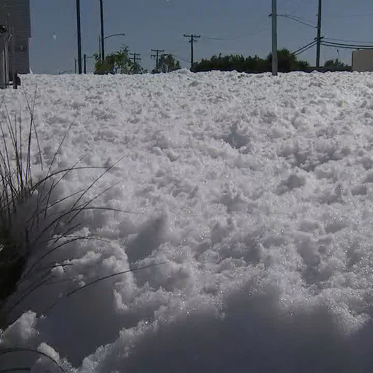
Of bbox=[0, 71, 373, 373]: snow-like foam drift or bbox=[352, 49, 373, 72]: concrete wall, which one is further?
bbox=[352, 49, 373, 72]: concrete wall

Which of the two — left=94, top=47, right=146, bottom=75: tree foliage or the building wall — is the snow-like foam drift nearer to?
the building wall

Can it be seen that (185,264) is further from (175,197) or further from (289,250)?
(175,197)

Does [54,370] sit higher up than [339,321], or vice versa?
[339,321]

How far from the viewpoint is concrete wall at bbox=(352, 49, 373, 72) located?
20125mm

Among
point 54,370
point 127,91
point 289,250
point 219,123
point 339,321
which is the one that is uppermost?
point 127,91

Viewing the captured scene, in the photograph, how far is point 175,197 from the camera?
293 cm

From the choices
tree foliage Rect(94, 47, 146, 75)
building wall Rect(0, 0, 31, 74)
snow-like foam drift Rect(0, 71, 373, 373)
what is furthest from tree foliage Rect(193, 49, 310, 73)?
snow-like foam drift Rect(0, 71, 373, 373)

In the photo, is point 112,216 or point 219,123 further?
point 219,123

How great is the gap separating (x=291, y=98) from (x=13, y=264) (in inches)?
157

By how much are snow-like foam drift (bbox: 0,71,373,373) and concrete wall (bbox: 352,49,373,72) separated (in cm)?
1757

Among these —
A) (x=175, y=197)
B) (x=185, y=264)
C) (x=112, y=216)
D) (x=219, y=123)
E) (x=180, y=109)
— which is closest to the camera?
(x=185, y=264)

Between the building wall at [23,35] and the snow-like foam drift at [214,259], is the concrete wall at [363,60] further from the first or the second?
the snow-like foam drift at [214,259]

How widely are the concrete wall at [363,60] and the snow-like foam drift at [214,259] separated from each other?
17569 mm

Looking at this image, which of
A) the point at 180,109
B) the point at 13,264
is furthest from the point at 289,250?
the point at 180,109
